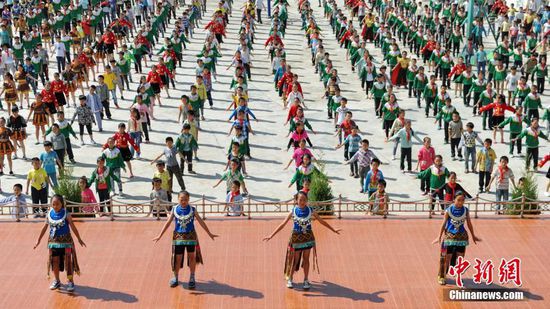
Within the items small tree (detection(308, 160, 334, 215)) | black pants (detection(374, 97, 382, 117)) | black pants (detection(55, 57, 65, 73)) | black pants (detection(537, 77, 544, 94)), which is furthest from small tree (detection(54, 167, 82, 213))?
black pants (detection(537, 77, 544, 94))

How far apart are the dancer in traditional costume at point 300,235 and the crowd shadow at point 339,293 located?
0.66 feet

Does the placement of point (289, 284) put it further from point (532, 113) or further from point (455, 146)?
point (532, 113)

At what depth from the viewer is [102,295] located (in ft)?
51.9

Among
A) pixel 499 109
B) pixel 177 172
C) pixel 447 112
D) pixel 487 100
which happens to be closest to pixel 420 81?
pixel 487 100

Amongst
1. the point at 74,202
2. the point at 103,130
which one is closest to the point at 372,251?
the point at 74,202

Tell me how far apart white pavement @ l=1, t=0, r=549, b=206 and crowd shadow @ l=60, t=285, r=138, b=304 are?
6385 mm

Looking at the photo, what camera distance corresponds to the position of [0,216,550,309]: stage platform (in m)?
15.6

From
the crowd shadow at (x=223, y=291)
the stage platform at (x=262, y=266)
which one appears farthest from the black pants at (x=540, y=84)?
the crowd shadow at (x=223, y=291)

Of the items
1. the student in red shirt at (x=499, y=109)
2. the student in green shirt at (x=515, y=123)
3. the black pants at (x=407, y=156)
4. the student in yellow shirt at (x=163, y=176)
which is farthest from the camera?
the student in red shirt at (x=499, y=109)

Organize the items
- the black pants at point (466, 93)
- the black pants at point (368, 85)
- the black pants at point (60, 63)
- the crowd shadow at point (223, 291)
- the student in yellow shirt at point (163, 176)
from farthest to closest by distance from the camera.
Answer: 1. the black pants at point (60, 63)
2. the black pants at point (368, 85)
3. the black pants at point (466, 93)
4. the student in yellow shirt at point (163, 176)
5. the crowd shadow at point (223, 291)

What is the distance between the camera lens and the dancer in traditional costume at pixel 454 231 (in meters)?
15.3

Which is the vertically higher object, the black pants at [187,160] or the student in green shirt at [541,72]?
the student in green shirt at [541,72]

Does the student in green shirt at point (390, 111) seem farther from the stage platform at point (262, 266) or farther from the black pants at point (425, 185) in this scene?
the stage platform at point (262, 266)

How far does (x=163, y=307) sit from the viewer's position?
15312 mm
